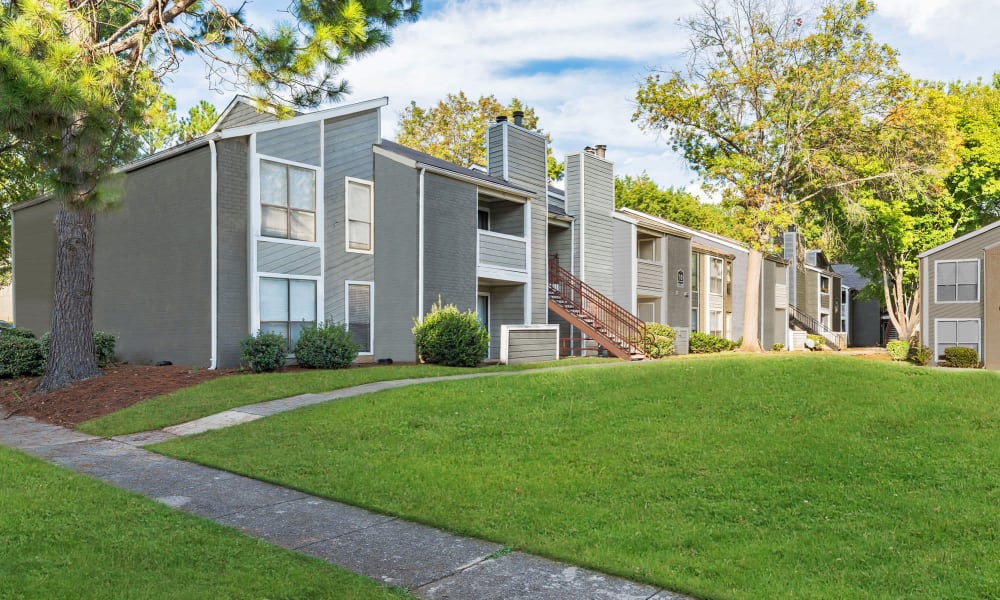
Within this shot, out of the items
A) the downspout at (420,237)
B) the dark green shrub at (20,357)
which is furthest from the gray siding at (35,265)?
the downspout at (420,237)

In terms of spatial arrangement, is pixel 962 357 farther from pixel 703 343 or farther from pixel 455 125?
pixel 455 125

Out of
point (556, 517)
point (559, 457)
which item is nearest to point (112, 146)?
point (559, 457)

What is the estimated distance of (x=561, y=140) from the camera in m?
43.0

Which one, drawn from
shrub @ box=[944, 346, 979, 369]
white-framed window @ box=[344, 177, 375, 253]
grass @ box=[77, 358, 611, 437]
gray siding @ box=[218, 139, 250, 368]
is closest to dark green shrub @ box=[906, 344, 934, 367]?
shrub @ box=[944, 346, 979, 369]

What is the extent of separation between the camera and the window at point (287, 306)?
16141 mm

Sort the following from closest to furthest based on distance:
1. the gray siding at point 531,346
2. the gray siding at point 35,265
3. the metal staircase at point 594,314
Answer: the gray siding at point 531,346
the gray siding at point 35,265
the metal staircase at point 594,314

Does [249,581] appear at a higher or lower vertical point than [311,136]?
lower

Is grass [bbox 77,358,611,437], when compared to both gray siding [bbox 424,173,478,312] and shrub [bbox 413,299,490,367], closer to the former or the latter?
shrub [bbox 413,299,490,367]

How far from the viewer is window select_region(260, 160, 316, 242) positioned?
53.7 ft

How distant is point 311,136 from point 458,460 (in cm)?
1199

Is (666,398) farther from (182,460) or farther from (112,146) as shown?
(112,146)

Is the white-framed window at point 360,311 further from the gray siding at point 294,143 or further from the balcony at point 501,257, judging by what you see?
the balcony at point 501,257

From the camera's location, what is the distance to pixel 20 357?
1605 cm

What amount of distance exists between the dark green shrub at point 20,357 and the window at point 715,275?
2822 centimetres
